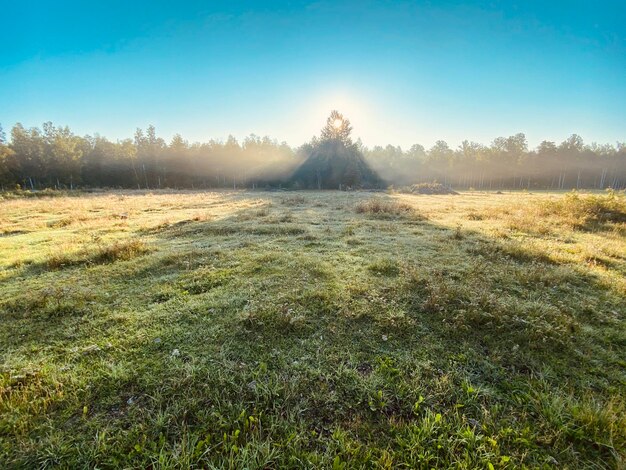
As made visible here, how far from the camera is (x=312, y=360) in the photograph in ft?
14.1

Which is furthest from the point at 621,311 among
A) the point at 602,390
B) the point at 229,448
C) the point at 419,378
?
the point at 229,448

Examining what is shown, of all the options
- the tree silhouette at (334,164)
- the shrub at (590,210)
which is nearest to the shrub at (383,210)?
the shrub at (590,210)

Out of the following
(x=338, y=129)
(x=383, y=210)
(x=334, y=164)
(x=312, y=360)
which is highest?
(x=338, y=129)

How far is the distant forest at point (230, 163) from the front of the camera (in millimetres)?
57875

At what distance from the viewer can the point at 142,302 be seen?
20.1ft

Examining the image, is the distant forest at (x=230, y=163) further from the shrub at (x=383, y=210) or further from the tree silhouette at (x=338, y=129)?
the shrub at (x=383, y=210)

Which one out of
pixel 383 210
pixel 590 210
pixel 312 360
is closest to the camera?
→ pixel 312 360

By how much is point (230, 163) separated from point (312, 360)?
79.5 meters

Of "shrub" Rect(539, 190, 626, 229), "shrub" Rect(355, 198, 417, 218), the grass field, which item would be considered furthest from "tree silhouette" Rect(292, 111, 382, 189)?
the grass field

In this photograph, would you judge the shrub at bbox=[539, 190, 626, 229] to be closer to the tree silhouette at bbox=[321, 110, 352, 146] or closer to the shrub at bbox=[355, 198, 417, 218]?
the shrub at bbox=[355, 198, 417, 218]

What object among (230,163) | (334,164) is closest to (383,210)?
(334,164)

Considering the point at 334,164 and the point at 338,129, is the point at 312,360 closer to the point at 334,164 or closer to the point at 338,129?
the point at 334,164

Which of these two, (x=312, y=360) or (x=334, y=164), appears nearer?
(x=312, y=360)

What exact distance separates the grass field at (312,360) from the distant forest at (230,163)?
204 ft
